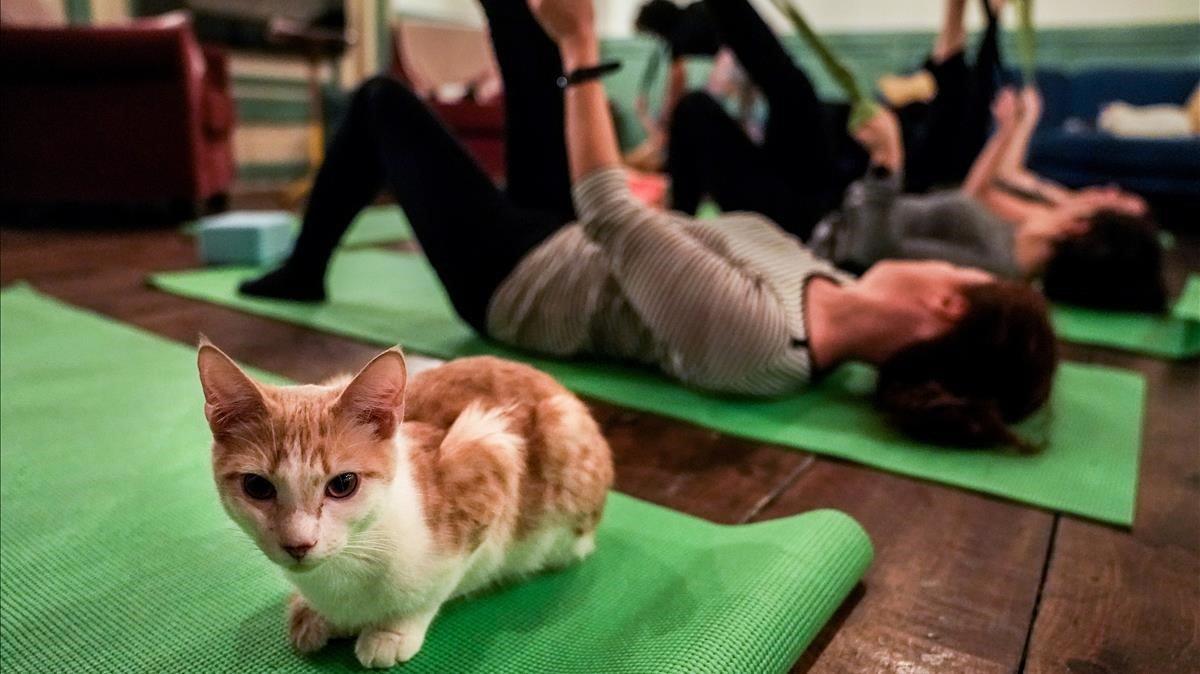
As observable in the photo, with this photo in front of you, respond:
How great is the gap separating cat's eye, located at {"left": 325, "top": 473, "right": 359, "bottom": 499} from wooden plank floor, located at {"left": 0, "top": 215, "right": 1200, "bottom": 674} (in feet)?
1.44

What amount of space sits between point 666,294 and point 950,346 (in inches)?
18.2

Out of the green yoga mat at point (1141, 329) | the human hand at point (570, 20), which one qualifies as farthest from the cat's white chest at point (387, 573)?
the green yoga mat at point (1141, 329)

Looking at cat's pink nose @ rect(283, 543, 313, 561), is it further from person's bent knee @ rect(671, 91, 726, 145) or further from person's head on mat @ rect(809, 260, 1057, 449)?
person's bent knee @ rect(671, 91, 726, 145)

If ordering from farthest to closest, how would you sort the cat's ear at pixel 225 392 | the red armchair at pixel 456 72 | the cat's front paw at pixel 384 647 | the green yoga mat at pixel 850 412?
the red armchair at pixel 456 72, the green yoga mat at pixel 850 412, the cat's front paw at pixel 384 647, the cat's ear at pixel 225 392

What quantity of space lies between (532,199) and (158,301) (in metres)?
0.92

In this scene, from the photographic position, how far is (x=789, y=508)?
1.03m

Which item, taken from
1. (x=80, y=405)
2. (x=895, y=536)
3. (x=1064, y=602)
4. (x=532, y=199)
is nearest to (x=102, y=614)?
(x=80, y=405)

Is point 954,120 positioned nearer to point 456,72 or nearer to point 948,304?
point 948,304

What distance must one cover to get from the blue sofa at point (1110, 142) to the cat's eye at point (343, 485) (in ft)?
14.8

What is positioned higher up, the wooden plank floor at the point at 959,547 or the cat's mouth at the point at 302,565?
the cat's mouth at the point at 302,565

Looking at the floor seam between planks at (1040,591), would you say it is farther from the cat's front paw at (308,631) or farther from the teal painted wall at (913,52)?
the teal painted wall at (913,52)

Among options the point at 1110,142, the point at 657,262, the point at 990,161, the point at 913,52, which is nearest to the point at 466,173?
the point at 657,262

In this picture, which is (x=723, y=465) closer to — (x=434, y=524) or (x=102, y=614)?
(x=434, y=524)

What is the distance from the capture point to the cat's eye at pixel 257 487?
1.71 feet
